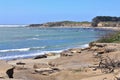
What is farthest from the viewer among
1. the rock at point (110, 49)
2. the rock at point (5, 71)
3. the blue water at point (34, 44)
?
the blue water at point (34, 44)

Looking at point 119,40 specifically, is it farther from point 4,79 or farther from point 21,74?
point 4,79

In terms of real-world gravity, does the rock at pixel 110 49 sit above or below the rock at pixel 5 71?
below

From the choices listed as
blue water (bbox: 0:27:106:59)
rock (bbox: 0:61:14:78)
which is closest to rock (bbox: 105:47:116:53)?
rock (bbox: 0:61:14:78)

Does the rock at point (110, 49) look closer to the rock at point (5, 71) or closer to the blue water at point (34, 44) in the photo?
the rock at point (5, 71)

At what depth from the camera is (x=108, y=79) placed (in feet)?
46.1

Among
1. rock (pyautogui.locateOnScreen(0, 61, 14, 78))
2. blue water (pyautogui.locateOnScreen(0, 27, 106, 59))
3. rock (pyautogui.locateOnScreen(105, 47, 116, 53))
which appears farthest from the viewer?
blue water (pyautogui.locateOnScreen(0, 27, 106, 59))

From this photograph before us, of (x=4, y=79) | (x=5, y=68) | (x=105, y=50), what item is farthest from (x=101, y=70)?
(x=105, y=50)

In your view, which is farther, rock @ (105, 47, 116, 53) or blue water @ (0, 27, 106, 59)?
blue water @ (0, 27, 106, 59)

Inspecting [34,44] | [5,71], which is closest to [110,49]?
[5,71]

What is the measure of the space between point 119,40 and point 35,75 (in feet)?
58.0

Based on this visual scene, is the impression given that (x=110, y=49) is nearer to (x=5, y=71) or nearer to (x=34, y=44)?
(x=5, y=71)

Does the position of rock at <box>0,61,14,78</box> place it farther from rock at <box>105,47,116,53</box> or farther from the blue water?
the blue water

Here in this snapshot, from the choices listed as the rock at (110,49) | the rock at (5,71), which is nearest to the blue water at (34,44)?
the rock at (110,49)

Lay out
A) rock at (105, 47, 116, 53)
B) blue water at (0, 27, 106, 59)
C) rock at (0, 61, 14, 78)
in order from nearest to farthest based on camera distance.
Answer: rock at (0, 61, 14, 78), rock at (105, 47, 116, 53), blue water at (0, 27, 106, 59)
